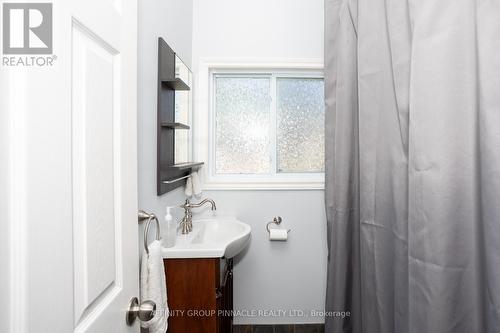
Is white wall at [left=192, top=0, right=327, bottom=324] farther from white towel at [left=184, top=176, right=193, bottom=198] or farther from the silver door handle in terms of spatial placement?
the silver door handle

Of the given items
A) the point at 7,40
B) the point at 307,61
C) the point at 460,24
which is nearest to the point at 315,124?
the point at 307,61

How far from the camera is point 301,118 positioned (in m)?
2.06

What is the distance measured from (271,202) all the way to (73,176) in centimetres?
156

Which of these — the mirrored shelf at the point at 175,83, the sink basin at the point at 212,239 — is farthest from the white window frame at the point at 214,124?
the mirrored shelf at the point at 175,83

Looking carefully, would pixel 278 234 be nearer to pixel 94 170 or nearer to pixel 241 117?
pixel 241 117

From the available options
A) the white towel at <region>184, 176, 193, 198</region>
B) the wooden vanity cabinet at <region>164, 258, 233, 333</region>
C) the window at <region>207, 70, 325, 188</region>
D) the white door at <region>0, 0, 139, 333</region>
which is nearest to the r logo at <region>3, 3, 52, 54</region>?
the white door at <region>0, 0, 139, 333</region>

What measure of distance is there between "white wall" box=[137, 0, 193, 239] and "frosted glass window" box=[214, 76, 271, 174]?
59 cm

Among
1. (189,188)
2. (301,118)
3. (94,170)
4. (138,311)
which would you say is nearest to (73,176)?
(94,170)

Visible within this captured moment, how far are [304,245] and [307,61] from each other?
4.32 ft

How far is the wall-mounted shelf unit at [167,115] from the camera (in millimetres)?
1323

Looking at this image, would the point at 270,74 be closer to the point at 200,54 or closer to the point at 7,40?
the point at 200,54

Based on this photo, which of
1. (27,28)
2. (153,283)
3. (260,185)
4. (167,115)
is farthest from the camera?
(260,185)

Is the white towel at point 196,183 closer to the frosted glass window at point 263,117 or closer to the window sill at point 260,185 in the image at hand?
the window sill at point 260,185

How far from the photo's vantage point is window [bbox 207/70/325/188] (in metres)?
2.05
